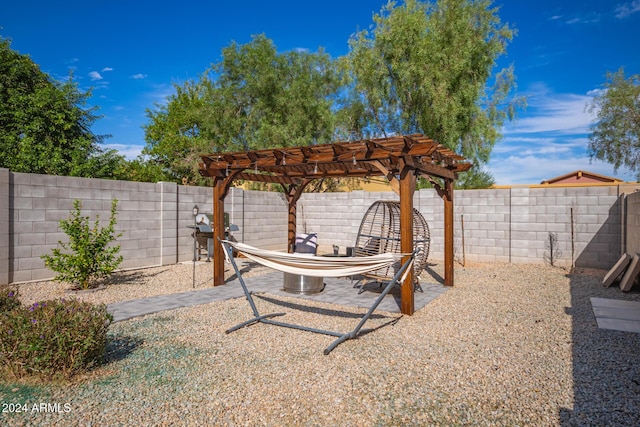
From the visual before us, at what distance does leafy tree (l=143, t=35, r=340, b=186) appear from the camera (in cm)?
1564

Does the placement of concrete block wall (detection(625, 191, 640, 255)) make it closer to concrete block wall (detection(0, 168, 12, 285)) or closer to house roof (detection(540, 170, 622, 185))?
concrete block wall (detection(0, 168, 12, 285))

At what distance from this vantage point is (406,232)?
4883 mm

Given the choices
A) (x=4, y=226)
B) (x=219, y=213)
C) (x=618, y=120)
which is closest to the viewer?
(x=4, y=226)

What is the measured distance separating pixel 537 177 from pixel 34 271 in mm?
29662

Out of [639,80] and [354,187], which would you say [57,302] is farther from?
[639,80]

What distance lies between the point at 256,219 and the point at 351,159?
5913mm

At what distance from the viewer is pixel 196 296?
580 centimetres

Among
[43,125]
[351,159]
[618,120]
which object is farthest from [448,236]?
[618,120]

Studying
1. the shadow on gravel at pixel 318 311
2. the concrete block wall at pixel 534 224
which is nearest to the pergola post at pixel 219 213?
the shadow on gravel at pixel 318 311

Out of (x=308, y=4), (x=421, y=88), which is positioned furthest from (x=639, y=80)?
(x=308, y=4)

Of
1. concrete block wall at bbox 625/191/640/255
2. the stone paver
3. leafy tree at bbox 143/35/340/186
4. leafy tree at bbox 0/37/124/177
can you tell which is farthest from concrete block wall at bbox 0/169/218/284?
concrete block wall at bbox 625/191/640/255

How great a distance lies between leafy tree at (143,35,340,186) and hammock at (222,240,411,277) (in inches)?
430

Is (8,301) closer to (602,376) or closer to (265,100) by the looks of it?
(602,376)

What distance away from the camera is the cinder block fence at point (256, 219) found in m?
6.35
